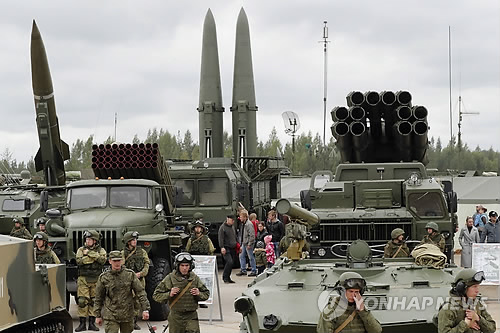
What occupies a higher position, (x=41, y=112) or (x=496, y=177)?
(x=41, y=112)

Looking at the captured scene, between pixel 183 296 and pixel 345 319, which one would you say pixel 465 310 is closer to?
pixel 345 319

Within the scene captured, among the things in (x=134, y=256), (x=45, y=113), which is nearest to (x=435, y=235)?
(x=134, y=256)

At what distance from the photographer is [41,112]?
798 inches

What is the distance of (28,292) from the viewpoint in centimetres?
816

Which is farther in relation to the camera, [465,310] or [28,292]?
[28,292]

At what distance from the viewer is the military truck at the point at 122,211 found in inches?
496

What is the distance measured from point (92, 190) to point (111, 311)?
174 inches

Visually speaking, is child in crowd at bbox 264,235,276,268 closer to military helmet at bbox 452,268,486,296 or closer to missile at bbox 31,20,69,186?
missile at bbox 31,20,69,186

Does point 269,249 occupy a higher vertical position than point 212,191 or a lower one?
lower

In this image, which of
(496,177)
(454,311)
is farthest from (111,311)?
(496,177)

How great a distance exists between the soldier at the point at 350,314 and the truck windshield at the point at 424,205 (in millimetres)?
6276

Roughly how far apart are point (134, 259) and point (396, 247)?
332 cm

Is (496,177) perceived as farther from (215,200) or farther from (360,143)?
(360,143)

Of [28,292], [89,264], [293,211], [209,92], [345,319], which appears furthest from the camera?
[209,92]
